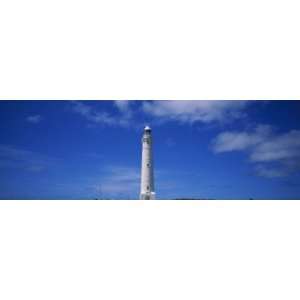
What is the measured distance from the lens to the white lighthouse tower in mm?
21084

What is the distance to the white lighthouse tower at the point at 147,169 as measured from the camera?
21.1m

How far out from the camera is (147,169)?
70.4ft
